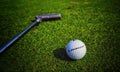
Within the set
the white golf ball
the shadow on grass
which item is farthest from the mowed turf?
the white golf ball

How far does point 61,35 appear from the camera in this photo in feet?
15.9

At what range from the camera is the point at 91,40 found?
4.55m

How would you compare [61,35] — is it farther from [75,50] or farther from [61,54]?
[75,50]

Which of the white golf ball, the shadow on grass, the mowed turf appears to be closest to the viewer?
the white golf ball

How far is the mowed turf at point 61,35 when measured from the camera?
12.4 ft

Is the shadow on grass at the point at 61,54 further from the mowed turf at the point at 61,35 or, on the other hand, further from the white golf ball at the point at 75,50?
the white golf ball at the point at 75,50

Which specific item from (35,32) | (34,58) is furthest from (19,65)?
(35,32)

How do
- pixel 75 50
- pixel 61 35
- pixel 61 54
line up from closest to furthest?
pixel 75 50 < pixel 61 54 < pixel 61 35

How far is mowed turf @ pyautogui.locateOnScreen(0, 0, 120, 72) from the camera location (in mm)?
3775

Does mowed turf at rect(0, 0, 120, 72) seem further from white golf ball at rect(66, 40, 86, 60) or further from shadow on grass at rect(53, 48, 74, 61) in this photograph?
white golf ball at rect(66, 40, 86, 60)

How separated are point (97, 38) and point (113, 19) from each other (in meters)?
1.33

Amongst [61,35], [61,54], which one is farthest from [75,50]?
[61,35]

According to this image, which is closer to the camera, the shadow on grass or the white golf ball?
the white golf ball

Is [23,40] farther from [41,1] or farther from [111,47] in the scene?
[41,1]
